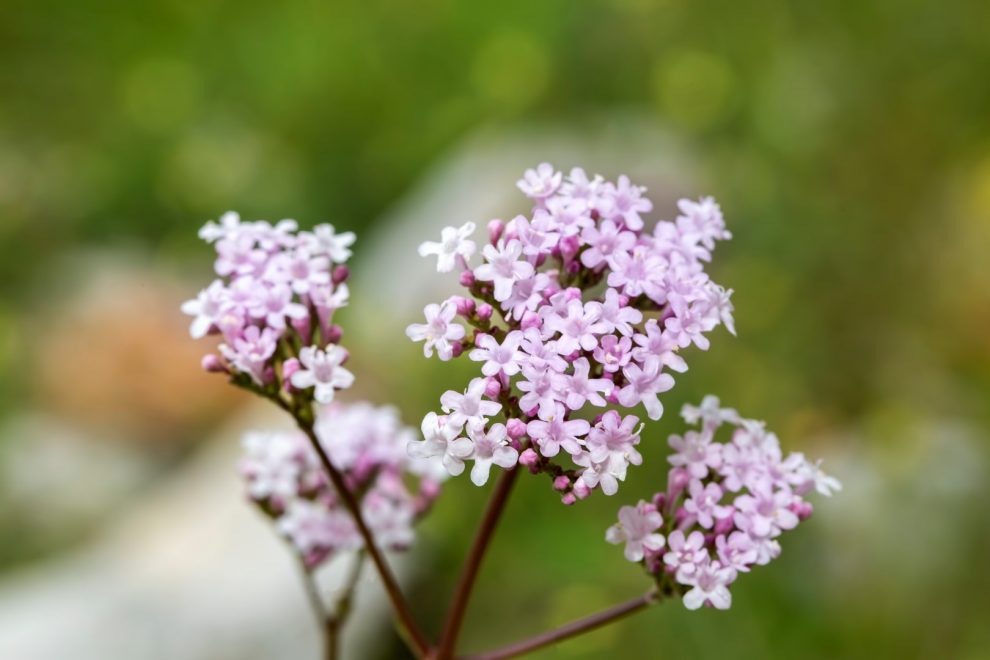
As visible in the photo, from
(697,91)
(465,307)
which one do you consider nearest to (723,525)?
(465,307)

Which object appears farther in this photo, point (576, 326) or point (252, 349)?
point (252, 349)

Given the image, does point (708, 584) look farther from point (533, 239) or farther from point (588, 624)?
point (533, 239)

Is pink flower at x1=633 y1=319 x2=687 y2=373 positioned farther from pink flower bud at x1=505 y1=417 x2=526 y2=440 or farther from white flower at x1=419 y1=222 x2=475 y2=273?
white flower at x1=419 y1=222 x2=475 y2=273

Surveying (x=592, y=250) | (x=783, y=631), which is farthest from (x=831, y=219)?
(x=592, y=250)

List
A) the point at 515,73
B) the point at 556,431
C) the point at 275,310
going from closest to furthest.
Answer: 1. the point at 556,431
2. the point at 275,310
3. the point at 515,73

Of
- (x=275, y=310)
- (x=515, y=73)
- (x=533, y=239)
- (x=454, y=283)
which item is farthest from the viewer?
(x=515, y=73)

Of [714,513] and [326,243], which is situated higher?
[326,243]

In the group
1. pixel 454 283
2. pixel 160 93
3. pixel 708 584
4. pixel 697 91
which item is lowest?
pixel 708 584
